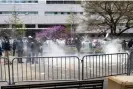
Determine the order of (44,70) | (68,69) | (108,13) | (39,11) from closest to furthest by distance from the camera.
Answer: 1. (44,70)
2. (68,69)
3. (108,13)
4. (39,11)

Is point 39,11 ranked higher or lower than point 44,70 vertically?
higher

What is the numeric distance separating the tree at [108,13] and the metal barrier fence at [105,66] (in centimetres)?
2764

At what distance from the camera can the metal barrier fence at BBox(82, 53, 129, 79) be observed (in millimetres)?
13359

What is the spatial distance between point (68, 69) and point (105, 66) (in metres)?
1.74

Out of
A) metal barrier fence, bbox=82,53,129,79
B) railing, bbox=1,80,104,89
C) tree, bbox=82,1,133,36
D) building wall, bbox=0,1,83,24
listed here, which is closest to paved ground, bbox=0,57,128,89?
metal barrier fence, bbox=82,53,129,79

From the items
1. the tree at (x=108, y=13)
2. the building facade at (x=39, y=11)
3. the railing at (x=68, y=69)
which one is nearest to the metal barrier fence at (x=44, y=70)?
the railing at (x=68, y=69)

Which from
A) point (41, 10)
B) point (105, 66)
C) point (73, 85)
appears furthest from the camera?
point (41, 10)

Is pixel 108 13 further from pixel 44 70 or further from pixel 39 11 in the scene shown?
pixel 39 11

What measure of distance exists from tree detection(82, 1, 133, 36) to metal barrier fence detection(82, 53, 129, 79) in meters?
27.6

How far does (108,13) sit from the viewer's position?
4241cm

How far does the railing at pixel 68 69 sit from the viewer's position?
42.5 ft

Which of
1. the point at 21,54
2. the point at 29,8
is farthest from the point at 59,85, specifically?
the point at 29,8

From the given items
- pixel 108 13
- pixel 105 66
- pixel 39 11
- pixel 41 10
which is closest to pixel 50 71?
pixel 105 66

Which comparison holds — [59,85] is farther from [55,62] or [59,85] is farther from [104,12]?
[104,12]
